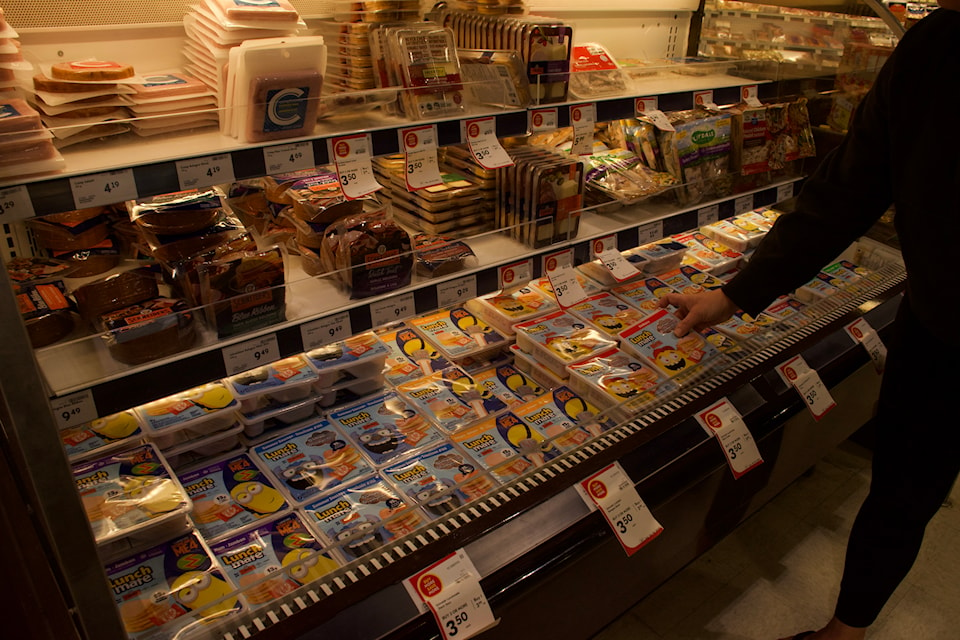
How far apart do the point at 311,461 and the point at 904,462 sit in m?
1.49

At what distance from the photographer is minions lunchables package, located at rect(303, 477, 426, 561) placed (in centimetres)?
133

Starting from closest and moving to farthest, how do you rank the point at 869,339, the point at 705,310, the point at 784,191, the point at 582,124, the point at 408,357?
the point at 705,310, the point at 582,124, the point at 408,357, the point at 869,339, the point at 784,191

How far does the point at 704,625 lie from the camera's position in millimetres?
2145

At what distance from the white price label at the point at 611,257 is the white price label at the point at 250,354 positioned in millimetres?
1032

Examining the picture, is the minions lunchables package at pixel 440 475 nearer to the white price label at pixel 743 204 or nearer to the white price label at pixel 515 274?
the white price label at pixel 515 274

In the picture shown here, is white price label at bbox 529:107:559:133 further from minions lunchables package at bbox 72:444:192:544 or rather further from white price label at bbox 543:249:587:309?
minions lunchables package at bbox 72:444:192:544

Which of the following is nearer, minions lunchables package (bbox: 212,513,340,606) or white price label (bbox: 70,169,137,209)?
white price label (bbox: 70,169,137,209)

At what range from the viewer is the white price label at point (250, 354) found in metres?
1.30

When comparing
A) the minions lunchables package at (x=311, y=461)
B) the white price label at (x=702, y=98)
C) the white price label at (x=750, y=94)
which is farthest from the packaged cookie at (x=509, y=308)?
the white price label at (x=750, y=94)

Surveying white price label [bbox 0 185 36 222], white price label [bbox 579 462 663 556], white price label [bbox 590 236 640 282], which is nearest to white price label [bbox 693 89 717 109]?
white price label [bbox 590 236 640 282]

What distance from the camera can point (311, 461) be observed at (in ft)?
5.49

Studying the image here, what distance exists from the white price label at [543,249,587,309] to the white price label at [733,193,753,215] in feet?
2.74

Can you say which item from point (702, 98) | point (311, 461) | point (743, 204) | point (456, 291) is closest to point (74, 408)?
point (311, 461)

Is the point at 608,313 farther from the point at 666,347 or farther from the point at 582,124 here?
the point at 582,124
